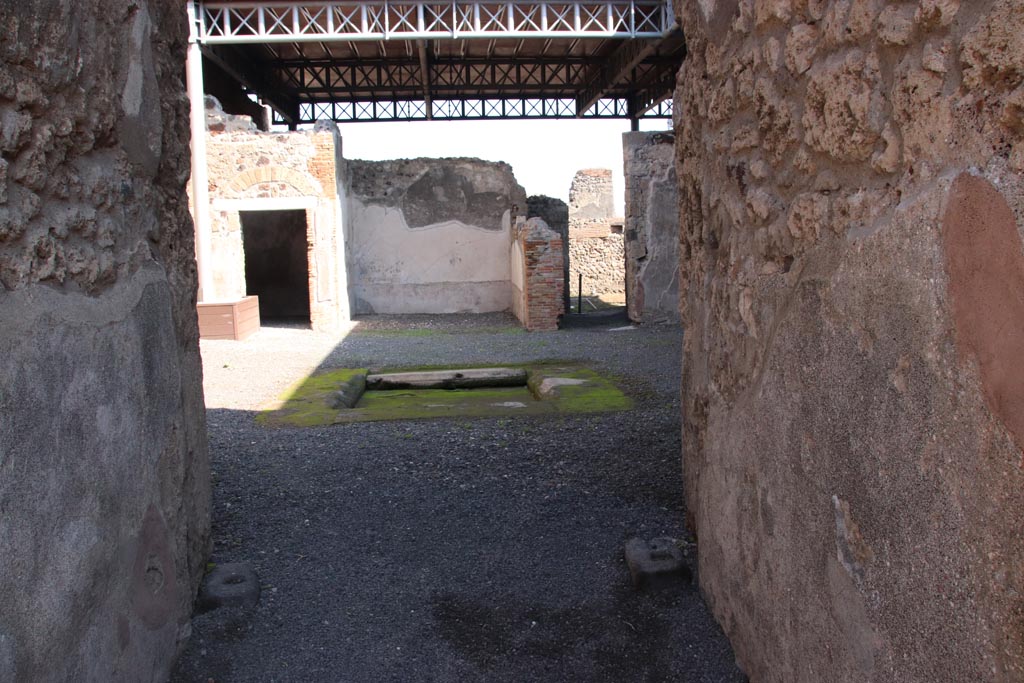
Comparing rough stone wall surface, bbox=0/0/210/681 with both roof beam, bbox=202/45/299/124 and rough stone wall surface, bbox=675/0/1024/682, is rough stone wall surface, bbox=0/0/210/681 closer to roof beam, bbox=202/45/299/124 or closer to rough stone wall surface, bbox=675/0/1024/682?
rough stone wall surface, bbox=675/0/1024/682

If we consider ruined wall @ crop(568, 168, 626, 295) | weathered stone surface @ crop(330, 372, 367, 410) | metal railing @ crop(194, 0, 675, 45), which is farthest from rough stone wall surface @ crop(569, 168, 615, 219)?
weathered stone surface @ crop(330, 372, 367, 410)

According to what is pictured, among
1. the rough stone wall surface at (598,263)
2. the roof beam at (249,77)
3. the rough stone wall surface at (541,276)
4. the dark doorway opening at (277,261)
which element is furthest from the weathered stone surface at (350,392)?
the rough stone wall surface at (598,263)

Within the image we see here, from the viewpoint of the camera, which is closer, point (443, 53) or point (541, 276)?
point (541, 276)

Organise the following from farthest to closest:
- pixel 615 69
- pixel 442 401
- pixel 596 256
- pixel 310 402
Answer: pixel 596 256
pixel 615 69
pixel 442 401
pixel 310 402

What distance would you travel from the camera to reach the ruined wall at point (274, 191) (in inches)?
463

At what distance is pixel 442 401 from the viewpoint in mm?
6703

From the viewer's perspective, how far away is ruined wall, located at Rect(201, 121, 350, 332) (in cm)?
1175

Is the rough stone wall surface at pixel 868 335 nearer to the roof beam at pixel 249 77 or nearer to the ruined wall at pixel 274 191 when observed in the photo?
the ruined wall at pixel 274 191

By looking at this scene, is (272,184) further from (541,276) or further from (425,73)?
(425,73)

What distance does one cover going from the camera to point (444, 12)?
12016 mm

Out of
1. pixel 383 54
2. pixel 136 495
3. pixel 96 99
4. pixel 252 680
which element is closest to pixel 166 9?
pixel 96 99

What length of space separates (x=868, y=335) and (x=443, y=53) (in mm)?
14439

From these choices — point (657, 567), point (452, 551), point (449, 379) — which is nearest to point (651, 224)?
point (449, 379)

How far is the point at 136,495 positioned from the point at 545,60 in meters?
14.2
